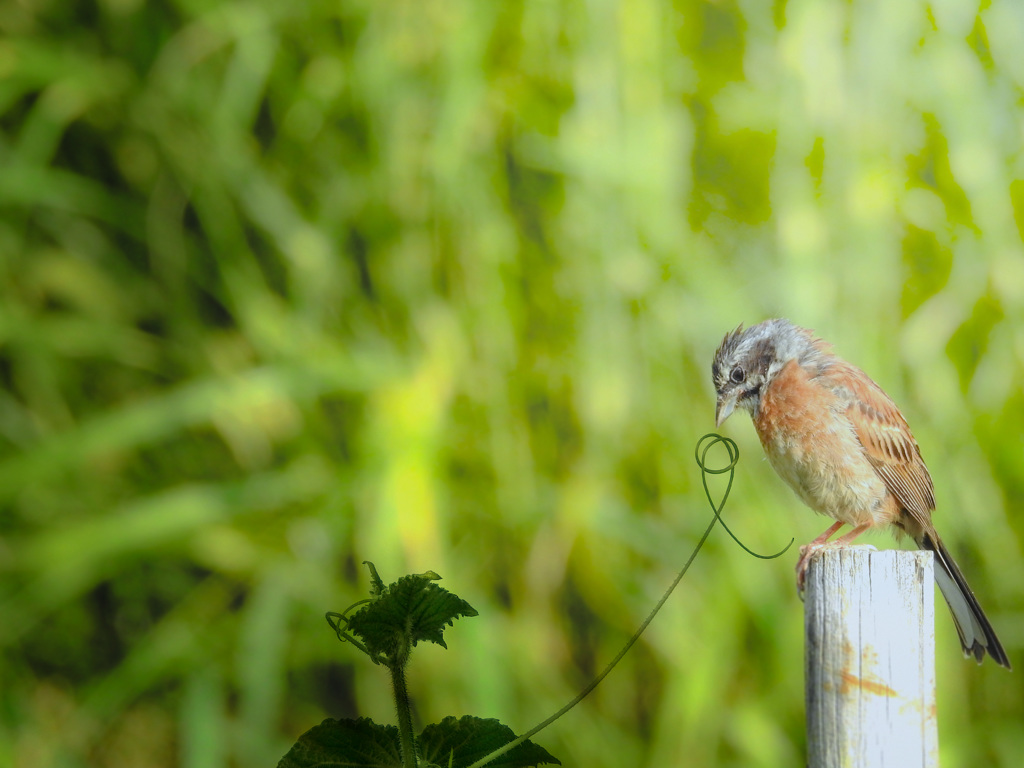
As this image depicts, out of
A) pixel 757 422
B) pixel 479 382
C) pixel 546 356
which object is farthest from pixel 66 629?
pixel 757 422

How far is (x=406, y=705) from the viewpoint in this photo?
55cm

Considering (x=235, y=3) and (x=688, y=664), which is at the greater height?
Answer: (x=235, y=3)

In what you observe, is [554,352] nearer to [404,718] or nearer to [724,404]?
[724,404]

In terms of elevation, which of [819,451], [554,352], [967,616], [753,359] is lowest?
[967,616]

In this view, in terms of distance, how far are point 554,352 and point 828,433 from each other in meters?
0.71

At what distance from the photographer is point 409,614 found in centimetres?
57

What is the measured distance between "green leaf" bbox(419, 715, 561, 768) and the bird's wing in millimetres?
880

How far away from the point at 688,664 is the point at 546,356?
674 mm

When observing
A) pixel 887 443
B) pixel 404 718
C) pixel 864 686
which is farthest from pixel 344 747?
pixel 887 443

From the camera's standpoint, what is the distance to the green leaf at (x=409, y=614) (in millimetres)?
565

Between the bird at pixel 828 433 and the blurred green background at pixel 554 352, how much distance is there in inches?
15.8

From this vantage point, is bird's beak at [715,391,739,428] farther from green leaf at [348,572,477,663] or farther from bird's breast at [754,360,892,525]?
green leaf at [348,572,477,663]

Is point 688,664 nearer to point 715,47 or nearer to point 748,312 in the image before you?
point 748,312

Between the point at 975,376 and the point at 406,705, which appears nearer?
the point at 406,705
